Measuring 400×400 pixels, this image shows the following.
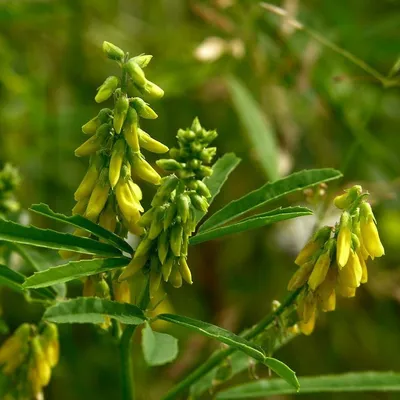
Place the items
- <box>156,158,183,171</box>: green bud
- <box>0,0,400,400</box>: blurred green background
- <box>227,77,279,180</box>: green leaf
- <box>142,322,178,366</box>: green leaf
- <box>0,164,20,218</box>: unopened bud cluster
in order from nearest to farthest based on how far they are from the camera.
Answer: <box>156,158,183,171</box>: green bud, <box>142,322,178,366</box>: green leaf, <box>0,164,20,218</box>: unopened bud cluster, <box>227,77,279,180</box>: green leaf, <box>0,0,400,400</box>: blurred green background

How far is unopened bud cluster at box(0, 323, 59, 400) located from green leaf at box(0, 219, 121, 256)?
0.34 m

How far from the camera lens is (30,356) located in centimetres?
162

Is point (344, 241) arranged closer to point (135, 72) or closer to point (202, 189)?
point (202, 189)

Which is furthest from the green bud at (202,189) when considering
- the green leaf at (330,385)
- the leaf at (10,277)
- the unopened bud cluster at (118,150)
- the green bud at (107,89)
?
the green leaf at (330,385)

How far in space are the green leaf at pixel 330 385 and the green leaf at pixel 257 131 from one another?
96cm

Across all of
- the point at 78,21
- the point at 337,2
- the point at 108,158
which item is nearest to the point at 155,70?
the point at 78,21

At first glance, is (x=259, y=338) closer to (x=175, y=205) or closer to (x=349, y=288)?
(x=349, y=288)

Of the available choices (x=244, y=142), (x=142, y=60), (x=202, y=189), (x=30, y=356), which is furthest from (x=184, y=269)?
(x=244, y=142)

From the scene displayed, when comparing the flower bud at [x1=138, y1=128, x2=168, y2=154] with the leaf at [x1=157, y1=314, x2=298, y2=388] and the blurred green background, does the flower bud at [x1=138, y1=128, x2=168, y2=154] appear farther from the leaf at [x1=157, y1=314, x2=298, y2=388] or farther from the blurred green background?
the blurred green background

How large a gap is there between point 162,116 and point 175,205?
2.21 m

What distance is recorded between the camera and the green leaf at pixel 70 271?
49.8 inches

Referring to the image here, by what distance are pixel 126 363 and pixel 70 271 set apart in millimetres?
296

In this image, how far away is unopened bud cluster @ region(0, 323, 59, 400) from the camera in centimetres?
162

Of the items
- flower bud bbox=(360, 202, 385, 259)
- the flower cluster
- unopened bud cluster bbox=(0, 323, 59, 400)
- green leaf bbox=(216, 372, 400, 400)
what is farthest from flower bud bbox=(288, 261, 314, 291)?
unopened bud cluster bbox=(0, 323, 59, 400)
